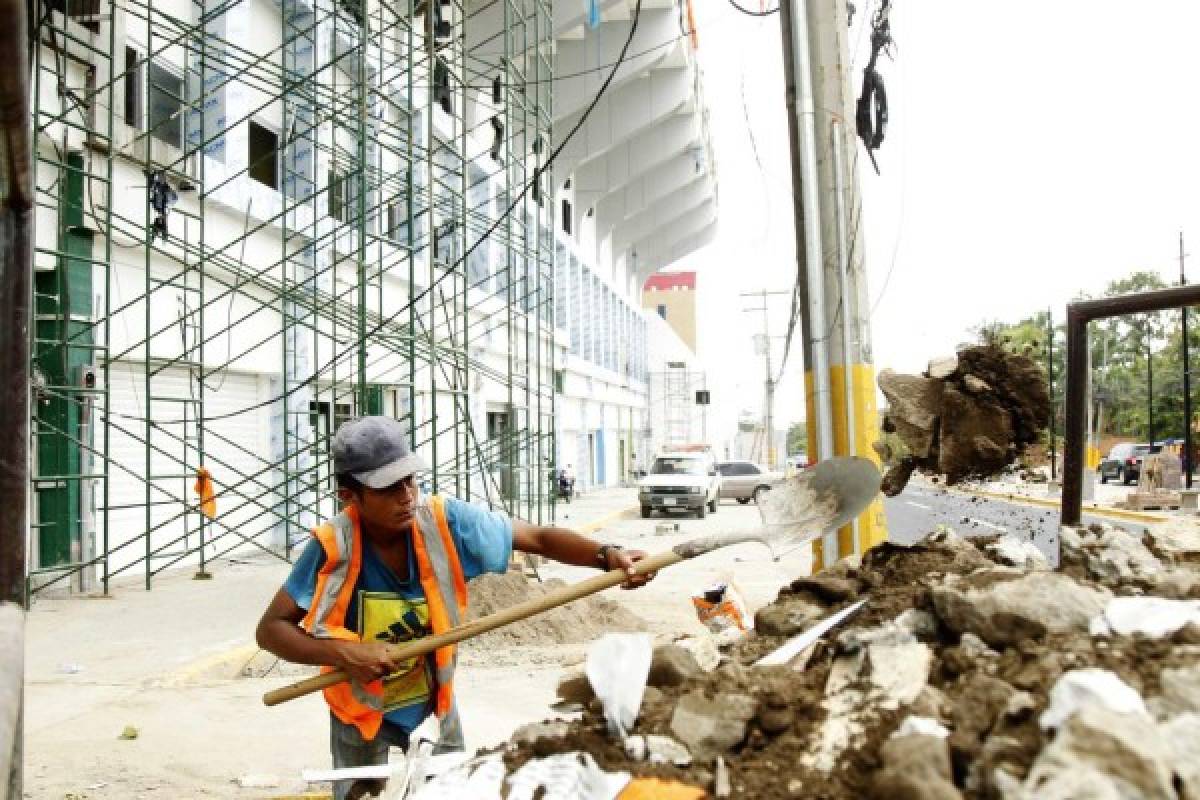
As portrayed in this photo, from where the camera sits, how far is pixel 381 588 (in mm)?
2863

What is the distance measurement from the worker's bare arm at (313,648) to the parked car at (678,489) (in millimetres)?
19282

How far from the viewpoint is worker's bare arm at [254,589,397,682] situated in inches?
105

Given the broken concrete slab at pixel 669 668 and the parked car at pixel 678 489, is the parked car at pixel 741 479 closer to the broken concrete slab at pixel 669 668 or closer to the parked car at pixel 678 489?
the parked car at pixel 678 489

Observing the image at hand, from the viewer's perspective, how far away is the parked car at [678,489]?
21922 mm

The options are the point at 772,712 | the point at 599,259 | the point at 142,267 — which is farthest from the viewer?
the point at 599,259

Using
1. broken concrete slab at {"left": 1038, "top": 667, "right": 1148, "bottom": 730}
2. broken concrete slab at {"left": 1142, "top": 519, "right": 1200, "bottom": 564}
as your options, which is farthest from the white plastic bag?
broken concrete slab at {"left": 1142, "top": 519, "right": 1200, "bottom": 564}

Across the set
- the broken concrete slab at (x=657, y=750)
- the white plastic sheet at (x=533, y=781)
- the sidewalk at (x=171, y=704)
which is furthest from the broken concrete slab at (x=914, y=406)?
the sidewalk at (x=171, y=704)

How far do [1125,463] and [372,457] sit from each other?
3383 cm

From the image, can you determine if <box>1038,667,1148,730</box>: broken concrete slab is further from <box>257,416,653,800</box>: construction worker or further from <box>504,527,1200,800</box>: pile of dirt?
<box>257,416,653,800</box>: construction worker

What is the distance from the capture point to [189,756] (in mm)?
4719

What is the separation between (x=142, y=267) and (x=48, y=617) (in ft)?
13.1

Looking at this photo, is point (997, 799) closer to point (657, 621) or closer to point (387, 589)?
point (387, 589)

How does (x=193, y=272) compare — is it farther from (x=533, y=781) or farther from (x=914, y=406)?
(x=533, y=781)

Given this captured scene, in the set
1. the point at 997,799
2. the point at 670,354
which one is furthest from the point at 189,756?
the point at 670,354
